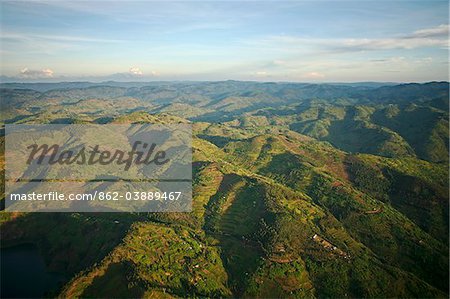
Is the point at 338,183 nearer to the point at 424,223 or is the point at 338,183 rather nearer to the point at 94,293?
the point at 424,223

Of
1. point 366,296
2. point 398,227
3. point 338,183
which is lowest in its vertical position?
point 366,296

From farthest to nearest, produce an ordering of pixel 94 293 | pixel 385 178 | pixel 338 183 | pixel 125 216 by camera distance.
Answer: pixel 385 178 → pixel 338 183 → pixel 125 216 → pixel 94 293

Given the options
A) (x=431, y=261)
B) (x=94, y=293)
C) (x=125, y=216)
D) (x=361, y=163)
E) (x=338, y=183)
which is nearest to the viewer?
(x=94, y=293)

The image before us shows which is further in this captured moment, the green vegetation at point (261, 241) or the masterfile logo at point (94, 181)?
the masterfile logo at point (94, 181)

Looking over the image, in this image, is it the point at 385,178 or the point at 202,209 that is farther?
the point at 385,178

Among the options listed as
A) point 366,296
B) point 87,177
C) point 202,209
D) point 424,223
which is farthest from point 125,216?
point 424,223

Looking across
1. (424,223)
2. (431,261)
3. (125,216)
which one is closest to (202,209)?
(125,216)

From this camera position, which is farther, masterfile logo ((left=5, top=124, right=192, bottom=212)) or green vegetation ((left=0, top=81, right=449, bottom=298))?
masterfile logo ((left=5, top=124, right=192, bottom=212))

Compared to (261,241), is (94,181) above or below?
above

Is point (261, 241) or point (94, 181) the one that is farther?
point (94, 181)

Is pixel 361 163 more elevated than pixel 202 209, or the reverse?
pixel 361 163
